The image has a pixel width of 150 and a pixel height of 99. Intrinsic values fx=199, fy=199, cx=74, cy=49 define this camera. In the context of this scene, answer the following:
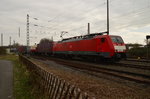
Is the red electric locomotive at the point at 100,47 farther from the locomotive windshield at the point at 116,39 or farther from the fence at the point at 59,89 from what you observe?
the fence at the point at 59,89

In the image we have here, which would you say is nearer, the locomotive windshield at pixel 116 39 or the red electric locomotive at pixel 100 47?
the red electric locomotive at pixel 100 47

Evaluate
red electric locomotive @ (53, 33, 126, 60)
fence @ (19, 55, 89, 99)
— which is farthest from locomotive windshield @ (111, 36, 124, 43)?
fence @ (19, 55, 89, 99)

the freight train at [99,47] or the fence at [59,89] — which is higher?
the freight train at [99,47]

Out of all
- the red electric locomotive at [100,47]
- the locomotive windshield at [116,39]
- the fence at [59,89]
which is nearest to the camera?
the fence at [59,89]

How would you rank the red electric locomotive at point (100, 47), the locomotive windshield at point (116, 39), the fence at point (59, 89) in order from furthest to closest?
the locomotive windshield at point (116, 39)
the red electric locomotive at point (100, 47)
the fence at point (59, 89)

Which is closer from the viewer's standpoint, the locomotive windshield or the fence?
the fence

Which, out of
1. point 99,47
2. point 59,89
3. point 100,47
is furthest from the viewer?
point 99,47

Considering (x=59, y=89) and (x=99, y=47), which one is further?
(x=99, y=47)

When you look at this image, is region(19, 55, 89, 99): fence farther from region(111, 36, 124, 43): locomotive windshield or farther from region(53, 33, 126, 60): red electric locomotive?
region(111, 36, 124, 43): locomotive windshield

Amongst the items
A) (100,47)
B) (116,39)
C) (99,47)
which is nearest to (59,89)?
(100,47)

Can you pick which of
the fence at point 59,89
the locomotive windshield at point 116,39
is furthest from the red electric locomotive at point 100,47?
the fence at point 59,89

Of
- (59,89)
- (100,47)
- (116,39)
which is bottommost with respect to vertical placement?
(59,89)

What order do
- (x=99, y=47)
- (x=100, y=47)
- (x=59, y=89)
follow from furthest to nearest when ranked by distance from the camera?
(x=99, y=47) → (x=100, y=47) → (x=59, y=89)

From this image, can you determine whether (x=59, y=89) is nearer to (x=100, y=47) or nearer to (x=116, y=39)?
(x=100, y=47)
